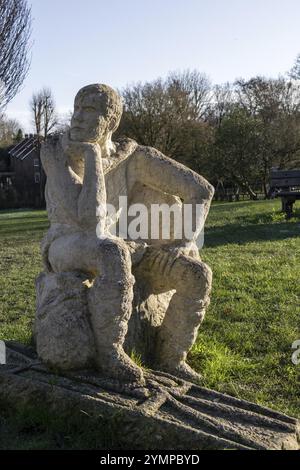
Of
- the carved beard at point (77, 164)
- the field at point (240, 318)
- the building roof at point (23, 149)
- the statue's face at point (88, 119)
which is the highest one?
the building roof at point (23, 149)

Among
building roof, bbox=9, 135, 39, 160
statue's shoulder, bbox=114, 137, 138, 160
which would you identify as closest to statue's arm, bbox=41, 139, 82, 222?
statue's shoulder, bbox=114, 137, 138, 160

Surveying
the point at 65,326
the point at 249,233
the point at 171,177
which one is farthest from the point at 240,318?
the point at 249,233

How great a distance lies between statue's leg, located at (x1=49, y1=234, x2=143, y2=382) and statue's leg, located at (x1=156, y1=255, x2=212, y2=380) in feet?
1.45

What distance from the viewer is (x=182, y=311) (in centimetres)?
386

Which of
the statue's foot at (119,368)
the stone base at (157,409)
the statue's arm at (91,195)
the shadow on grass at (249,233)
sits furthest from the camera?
the shadow on grass at (249,233)

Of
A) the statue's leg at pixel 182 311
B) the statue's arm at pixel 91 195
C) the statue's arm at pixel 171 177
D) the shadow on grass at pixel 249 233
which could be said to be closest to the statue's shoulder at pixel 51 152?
the statue's arm at pixel 91 195

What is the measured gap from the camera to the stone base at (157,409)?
290 cm

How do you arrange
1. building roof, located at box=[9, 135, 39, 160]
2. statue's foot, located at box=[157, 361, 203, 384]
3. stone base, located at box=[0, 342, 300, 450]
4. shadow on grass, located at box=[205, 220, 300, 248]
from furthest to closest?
building roof, located at box=[9, 135, 39, 160]
shadow on grass, located at box=[205, 220, 300, 248]
statue's foot, located at box=[157, 361, 203, 384]
stone base, located at box=[0, 342, 300, 450]

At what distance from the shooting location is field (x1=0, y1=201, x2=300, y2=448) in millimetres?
3967

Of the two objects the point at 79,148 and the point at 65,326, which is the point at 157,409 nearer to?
the point at 65,326

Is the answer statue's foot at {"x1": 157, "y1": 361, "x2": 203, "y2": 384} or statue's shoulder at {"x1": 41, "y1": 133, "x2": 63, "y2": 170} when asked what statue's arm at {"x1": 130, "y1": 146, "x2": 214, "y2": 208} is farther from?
statue's foot at {"x1": 157, "y1": 361, "x2": 203, "y2": 384}

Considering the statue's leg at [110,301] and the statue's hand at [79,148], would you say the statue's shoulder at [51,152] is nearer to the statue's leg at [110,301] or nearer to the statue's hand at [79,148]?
the statue's hand at [79,148]

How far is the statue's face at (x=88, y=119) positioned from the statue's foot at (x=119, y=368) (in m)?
1.41

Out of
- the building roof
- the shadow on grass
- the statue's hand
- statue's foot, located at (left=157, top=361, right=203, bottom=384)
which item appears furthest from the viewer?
the building roof
